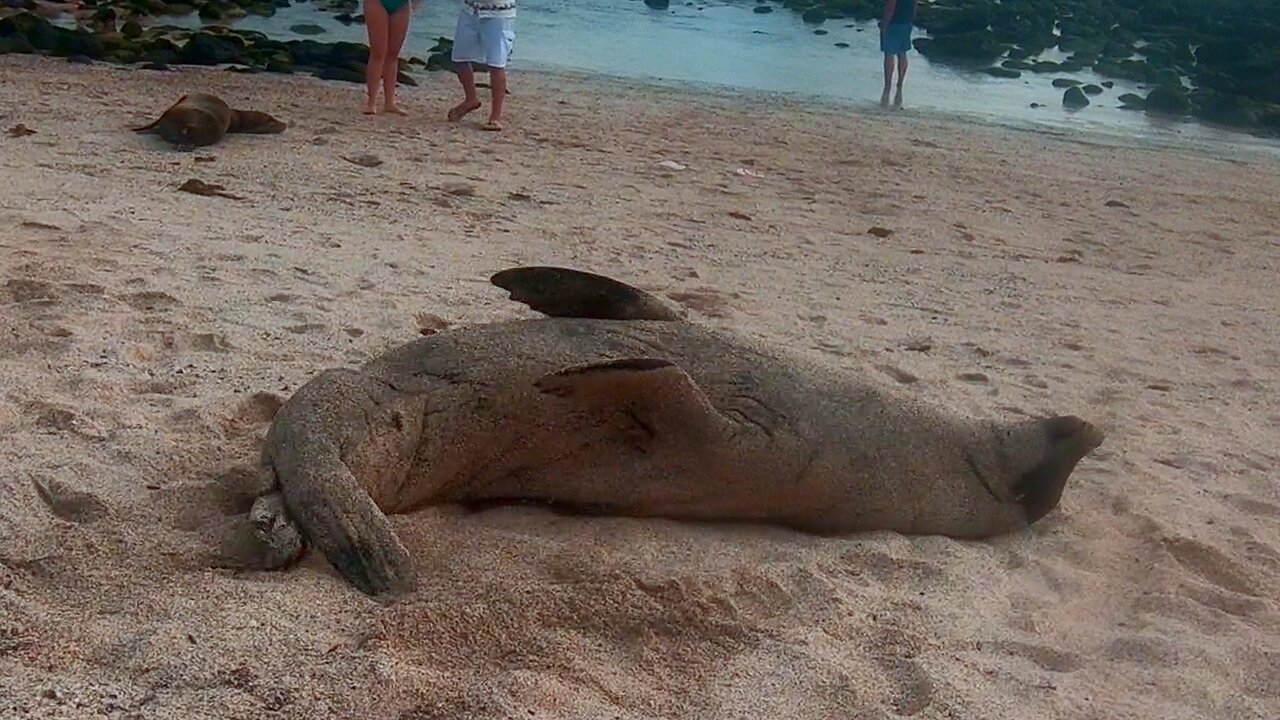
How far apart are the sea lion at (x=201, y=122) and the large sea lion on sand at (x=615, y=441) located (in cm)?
511

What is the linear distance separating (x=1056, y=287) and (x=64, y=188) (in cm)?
550

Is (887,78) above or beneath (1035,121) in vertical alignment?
above

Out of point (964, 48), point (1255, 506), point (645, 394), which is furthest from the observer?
point (964, 48)

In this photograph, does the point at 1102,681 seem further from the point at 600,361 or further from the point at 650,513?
the point at 600,361

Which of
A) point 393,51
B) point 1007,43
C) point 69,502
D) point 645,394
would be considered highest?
point 1007,43

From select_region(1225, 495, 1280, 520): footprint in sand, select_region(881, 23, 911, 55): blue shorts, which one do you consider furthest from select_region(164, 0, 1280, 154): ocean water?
select_region(1225, 495, 1280, 520): footprint in sand

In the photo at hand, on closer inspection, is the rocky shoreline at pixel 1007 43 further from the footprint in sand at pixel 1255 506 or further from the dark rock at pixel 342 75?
the footprint in sand at pixel 1255 506

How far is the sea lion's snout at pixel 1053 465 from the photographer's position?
4184mm

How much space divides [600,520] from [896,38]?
13620 mm

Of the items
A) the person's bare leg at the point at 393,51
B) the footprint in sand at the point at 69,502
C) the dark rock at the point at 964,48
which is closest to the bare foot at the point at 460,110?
the person's bare leg at the point at 393,51

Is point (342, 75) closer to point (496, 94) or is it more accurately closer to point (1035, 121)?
point (496, 94)

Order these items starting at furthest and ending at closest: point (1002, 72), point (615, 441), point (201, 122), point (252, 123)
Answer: point (1002, 72) → point (252, 123) → point (201, 122) → point (615, 441)

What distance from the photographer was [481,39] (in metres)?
10.3

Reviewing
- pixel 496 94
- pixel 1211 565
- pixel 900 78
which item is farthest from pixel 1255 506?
pixel 900 78
